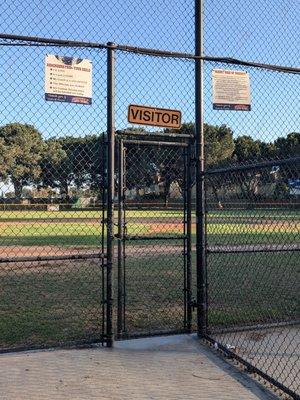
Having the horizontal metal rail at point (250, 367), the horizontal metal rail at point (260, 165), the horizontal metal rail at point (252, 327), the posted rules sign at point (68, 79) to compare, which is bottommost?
the horizontal metal rail at point (250, 367)

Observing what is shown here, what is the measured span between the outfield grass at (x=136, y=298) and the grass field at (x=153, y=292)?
12 mm

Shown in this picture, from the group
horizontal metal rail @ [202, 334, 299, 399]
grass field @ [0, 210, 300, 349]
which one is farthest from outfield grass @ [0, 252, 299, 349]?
horizontal metal rail @ [202, 334, 299, 399]

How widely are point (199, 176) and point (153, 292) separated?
3.68 metres

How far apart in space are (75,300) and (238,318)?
284 centimetres

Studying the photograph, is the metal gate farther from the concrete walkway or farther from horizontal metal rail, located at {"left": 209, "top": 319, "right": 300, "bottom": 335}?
the concrete walkway

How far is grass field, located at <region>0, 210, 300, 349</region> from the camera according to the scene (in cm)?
665

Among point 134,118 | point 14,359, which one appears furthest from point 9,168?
point 14,359

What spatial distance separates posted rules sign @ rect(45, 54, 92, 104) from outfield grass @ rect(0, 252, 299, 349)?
8.91ft

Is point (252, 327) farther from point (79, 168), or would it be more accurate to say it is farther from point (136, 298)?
point (79, 168)

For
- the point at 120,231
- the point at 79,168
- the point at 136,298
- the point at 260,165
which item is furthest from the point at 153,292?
the point at 260,165

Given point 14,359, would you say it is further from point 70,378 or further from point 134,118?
point 134,118

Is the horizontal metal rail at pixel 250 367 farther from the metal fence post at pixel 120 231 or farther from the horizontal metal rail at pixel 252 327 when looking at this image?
the metal fence post at pixel 120 231

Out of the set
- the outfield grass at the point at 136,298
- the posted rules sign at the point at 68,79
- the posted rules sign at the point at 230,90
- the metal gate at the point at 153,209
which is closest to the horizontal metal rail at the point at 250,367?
the metal gate at the point at 153,209

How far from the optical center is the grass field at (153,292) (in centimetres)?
665
